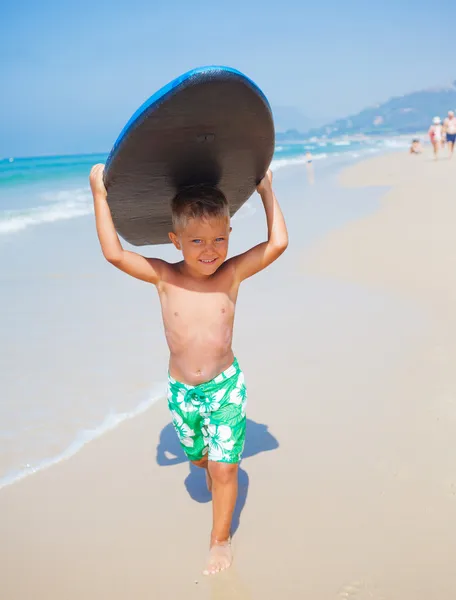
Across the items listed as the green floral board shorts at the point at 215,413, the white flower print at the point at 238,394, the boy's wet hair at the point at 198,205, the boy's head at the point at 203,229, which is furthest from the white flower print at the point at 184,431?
the boy's wet hair at the point at 198,205

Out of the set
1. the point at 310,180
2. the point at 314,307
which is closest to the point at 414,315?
the point at 314,307

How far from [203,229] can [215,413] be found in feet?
2.35

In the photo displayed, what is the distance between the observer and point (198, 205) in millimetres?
2295

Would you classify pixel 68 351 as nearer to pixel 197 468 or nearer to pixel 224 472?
pixel 197 468

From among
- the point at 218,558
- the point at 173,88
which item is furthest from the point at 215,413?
the point at 173,88

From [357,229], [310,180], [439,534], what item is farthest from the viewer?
[310,180]

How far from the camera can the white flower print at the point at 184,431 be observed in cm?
241

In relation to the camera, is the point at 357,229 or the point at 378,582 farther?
the point at 357,229

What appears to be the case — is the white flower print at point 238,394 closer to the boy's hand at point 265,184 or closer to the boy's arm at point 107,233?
the boy's arm at point 107,233

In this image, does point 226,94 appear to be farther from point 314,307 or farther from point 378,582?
point 314,307

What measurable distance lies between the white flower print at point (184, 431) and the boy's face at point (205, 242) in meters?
0.59

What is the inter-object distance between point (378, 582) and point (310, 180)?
15575 mm

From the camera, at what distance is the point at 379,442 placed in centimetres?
288

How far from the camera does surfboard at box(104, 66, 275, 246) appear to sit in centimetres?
186
